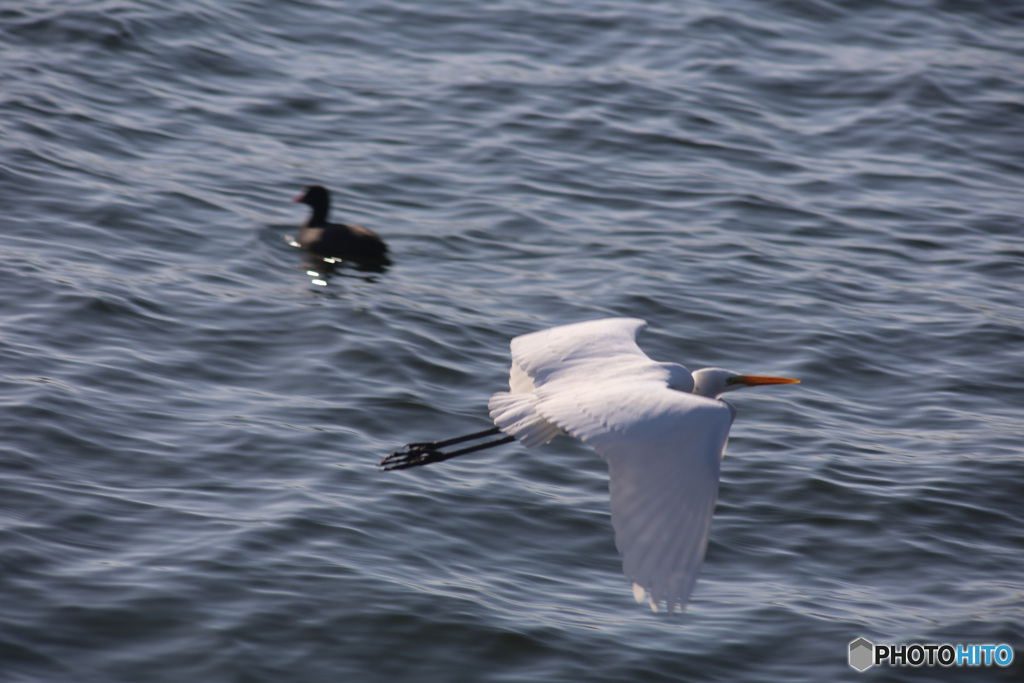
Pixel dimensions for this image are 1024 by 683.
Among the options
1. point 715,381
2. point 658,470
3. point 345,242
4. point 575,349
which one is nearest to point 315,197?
point 345,242

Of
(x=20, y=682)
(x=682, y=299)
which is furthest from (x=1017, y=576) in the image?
(x=20, y=682)

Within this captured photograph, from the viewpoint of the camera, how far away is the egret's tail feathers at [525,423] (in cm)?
422

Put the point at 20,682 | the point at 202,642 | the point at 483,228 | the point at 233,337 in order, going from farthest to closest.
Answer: the point at 483,228, the point at 233,337, the point at 202,642, the point at 20,682

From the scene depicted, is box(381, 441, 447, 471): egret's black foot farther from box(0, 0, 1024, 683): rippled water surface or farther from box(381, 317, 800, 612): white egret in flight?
box(381, 317, 800, 612): white egret in flight

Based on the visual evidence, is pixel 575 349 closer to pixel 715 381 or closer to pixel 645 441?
pixel 715 381

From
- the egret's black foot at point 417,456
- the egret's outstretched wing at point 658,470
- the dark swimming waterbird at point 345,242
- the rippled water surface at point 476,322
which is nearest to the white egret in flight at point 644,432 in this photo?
the egret's outstretched wing at point 658,470

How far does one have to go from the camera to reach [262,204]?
8.91 meters

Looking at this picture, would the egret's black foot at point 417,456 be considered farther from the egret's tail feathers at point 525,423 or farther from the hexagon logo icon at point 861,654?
the hexagon logo icon at point 861,654

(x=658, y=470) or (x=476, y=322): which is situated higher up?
(x=658, y=470)

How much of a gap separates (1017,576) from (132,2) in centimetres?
955

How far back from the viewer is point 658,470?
369 centimetres

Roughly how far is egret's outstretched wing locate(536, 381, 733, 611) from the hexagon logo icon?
59.3 inches

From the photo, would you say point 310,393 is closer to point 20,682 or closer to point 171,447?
point 171,447

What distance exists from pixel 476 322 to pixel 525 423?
3.13m
